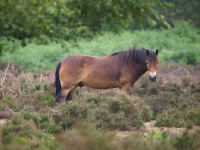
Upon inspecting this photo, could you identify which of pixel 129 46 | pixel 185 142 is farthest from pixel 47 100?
pixel 129 46

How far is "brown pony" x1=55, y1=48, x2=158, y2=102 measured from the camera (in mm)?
17766

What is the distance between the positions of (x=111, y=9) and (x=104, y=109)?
3.79m

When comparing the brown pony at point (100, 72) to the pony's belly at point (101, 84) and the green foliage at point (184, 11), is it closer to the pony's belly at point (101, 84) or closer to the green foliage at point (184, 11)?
the pony's belly at point (101, 84)

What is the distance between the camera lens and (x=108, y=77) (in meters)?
17.9

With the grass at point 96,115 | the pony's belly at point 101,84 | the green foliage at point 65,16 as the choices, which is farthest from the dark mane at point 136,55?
the green foliage at point 65,16

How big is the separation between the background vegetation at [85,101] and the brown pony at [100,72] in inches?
24.5

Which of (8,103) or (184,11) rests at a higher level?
(184,11)

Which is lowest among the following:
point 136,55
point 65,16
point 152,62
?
point 152,62

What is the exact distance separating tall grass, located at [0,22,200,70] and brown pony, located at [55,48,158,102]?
10.9 metres

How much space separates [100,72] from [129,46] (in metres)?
17.7

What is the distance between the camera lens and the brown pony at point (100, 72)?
17.8 m

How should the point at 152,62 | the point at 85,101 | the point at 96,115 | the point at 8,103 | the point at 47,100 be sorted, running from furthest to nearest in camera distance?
the point at 152,62, the point at 47,100, the point at 8,103, the point at 85,101, the point at 96,115

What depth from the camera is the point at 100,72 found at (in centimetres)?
1792

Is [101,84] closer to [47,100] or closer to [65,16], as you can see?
[47,100]
